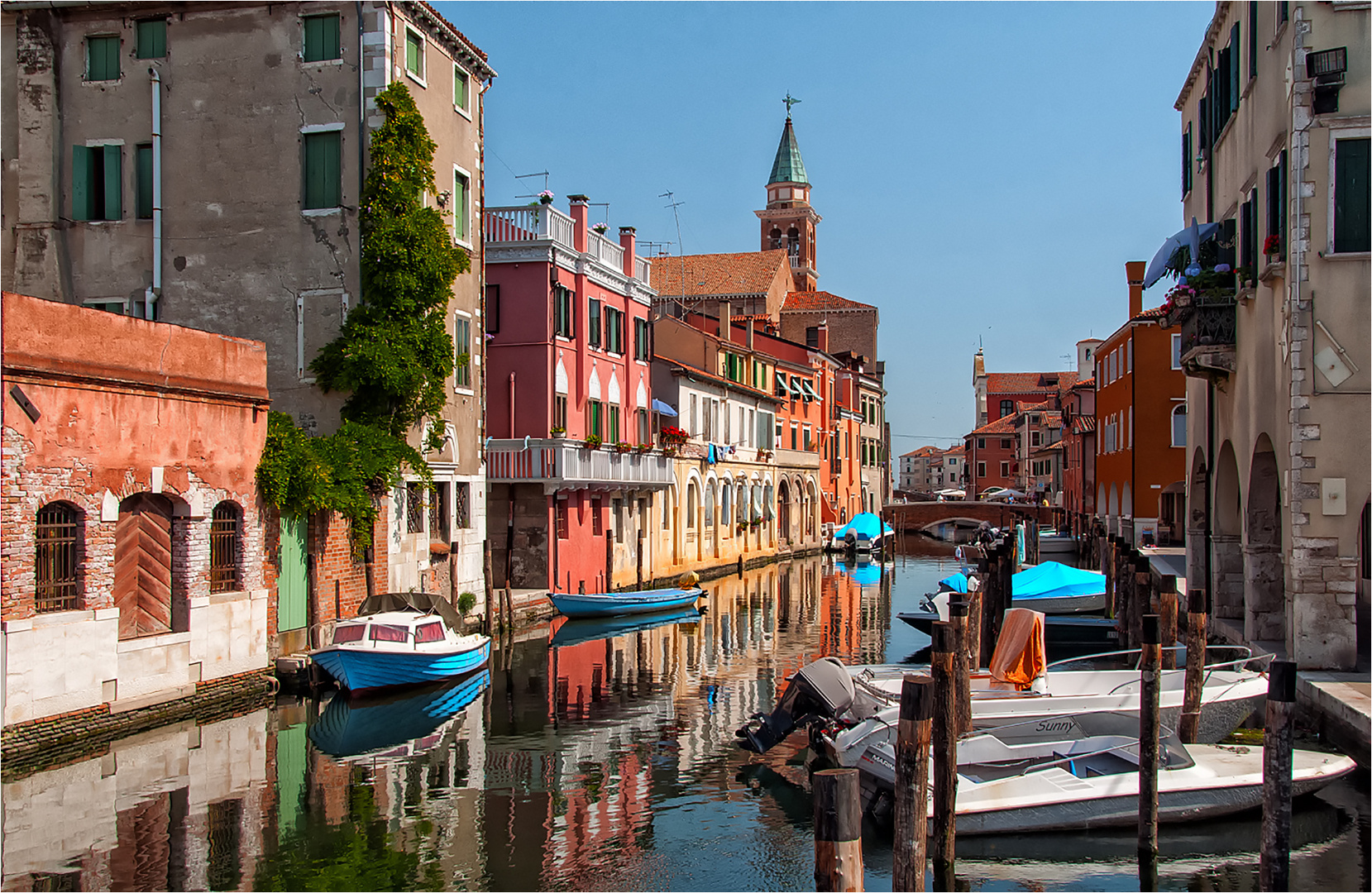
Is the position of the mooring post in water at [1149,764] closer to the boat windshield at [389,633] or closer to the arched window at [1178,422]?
the boat windshield at [389,633]

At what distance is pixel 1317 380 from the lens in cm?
1554

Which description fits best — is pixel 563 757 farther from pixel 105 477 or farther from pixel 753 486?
pixel 753 486

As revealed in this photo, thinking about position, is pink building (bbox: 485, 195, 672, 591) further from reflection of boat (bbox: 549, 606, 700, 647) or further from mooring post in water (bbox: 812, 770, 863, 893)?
mooring post in water (bbox: 812, 770, 863, 893)

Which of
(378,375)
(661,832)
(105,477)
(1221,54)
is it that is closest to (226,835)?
(661,832)

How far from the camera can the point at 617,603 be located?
3027 centimetres

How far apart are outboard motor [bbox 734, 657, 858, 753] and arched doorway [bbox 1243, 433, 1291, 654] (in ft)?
24.4

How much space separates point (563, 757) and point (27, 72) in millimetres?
18859

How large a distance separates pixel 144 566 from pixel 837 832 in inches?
531

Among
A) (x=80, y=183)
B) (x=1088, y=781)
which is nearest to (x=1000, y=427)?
(x=80, y=183)

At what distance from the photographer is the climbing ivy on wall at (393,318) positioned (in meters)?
23.5

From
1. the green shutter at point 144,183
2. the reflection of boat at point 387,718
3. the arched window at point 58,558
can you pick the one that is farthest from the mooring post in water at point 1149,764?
the green shutter at point 144,183

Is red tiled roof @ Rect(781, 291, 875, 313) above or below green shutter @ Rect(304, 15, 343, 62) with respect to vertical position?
above

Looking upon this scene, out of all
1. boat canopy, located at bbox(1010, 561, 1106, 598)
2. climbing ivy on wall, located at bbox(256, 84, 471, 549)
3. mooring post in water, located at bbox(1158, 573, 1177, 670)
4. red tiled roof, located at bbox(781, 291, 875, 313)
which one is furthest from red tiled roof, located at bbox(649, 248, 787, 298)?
mooring post in water, located at bbox(1158, 573, 1177, 670)

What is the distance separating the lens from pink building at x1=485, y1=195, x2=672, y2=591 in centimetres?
3125
